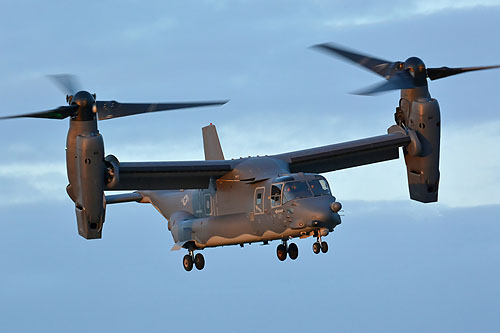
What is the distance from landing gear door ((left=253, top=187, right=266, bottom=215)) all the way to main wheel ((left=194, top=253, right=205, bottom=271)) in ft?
12.0

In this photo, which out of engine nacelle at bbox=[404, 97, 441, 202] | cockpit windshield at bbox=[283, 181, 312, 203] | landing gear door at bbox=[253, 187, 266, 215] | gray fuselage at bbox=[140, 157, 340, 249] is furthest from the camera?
engine nacelle at bbox=[404, 97, 441, 202]

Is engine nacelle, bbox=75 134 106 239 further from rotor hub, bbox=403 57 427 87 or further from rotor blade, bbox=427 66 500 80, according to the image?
rotor blade, bbox=427 66 500 80

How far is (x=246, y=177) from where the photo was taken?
39.5 metres

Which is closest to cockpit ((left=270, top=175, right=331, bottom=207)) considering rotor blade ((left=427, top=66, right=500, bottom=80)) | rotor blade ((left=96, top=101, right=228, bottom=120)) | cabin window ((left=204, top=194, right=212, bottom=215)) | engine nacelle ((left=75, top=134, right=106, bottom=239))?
rotor blade ((left=96, top=101, right=228, bottom=120))

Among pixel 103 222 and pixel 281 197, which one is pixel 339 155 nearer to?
pixel 281 197

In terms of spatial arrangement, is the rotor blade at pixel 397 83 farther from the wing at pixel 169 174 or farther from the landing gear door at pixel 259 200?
the wing at pixel 169 174

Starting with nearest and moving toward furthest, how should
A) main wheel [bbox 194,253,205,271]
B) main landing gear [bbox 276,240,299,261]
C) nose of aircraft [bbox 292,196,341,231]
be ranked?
nose of aircraft [bbox 292,196,341,231] < main landing gear [bbox 276,240,299,261] < main wheel [bbox 194,253,205,271]

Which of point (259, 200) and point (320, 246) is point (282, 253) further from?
point (320, 246)

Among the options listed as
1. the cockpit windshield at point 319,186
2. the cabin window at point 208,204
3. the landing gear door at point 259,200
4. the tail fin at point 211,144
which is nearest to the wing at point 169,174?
the cabin window at point 208,204

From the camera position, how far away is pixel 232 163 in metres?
40.3

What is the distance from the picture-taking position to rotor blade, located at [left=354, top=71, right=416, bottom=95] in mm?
38188

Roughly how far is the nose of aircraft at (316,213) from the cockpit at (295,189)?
0.91 ft

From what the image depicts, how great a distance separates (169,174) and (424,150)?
8.02 m

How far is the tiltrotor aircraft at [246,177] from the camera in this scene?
3694 centimetres
